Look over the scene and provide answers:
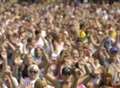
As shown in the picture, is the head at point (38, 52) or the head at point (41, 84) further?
the head at point (38, 52)

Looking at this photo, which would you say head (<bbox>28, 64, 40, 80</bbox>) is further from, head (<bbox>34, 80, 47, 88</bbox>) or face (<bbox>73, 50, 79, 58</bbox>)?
face (<bbox>73, 50, 79, 58</bbox>)

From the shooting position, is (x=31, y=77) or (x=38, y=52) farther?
(x=38, y=52)

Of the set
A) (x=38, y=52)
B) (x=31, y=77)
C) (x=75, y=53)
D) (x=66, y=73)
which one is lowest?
(x=38, y=52)

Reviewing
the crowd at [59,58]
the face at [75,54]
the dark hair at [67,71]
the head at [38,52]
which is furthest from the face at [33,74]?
the head at [38,52]

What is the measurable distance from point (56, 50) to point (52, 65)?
2.74 m

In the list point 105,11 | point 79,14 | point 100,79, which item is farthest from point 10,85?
point 105,11

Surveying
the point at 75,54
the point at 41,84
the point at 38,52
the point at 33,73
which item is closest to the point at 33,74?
the point at 33,73

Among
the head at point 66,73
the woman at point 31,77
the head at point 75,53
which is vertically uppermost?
the head at point 66,73

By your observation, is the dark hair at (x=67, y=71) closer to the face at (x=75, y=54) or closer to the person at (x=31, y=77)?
the person at (x=31, y=77)

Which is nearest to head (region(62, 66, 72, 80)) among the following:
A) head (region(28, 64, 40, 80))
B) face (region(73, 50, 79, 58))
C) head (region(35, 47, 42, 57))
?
head (region(28, 64, 40, 80))

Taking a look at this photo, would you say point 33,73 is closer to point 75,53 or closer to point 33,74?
point 33,74

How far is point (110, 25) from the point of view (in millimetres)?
21344

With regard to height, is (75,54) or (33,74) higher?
(33,74)

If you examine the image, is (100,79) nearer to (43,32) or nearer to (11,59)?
(11,59)
